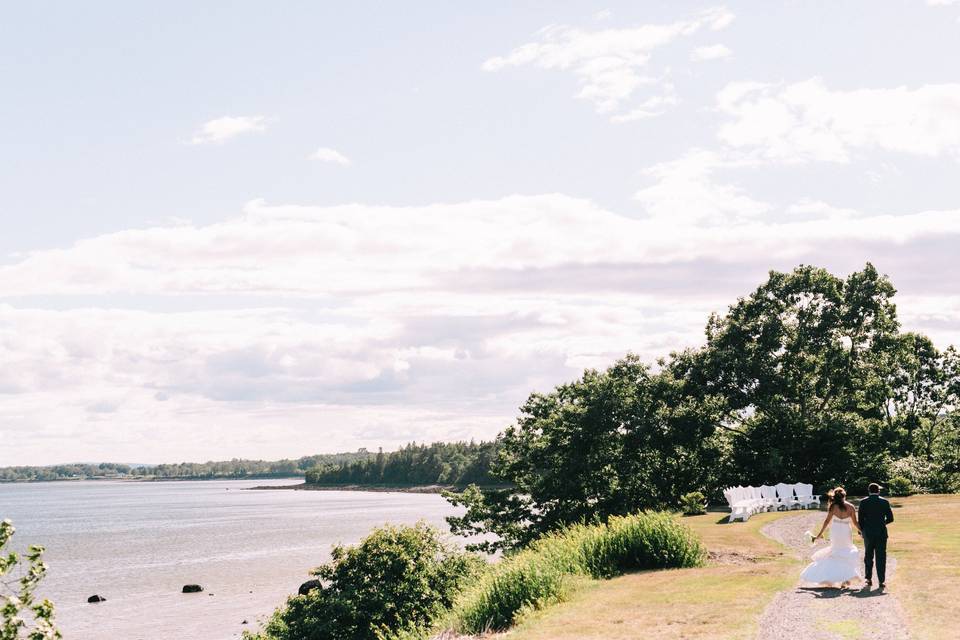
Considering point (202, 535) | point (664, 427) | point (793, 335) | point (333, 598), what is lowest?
point (202, 535)

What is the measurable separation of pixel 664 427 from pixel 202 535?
8512 cm

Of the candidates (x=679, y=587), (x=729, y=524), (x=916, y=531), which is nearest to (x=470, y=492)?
(x=729, y=524)

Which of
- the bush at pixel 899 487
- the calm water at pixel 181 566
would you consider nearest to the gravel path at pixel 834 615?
the bush at pixel 899 487

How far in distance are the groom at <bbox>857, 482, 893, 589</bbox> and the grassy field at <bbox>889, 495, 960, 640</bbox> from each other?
508 mm

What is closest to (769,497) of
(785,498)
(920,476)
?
(785,498)

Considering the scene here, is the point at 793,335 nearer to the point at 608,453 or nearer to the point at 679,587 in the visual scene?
the point at 608,453

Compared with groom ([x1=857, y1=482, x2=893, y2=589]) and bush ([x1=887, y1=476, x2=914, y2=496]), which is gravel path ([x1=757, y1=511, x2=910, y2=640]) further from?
bush ([x1=887, y1=476, x2=914, y2=496])

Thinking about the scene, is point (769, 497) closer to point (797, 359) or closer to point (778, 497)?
point (778, 497)

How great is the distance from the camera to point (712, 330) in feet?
168

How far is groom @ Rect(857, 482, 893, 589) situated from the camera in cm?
1560

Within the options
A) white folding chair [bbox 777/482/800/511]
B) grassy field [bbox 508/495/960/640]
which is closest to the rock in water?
white folding chair [bbox 777/482/800/511]

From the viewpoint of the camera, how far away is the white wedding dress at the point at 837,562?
1566cm

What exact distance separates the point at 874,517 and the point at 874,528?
0.65 ft

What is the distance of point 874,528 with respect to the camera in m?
15.8
